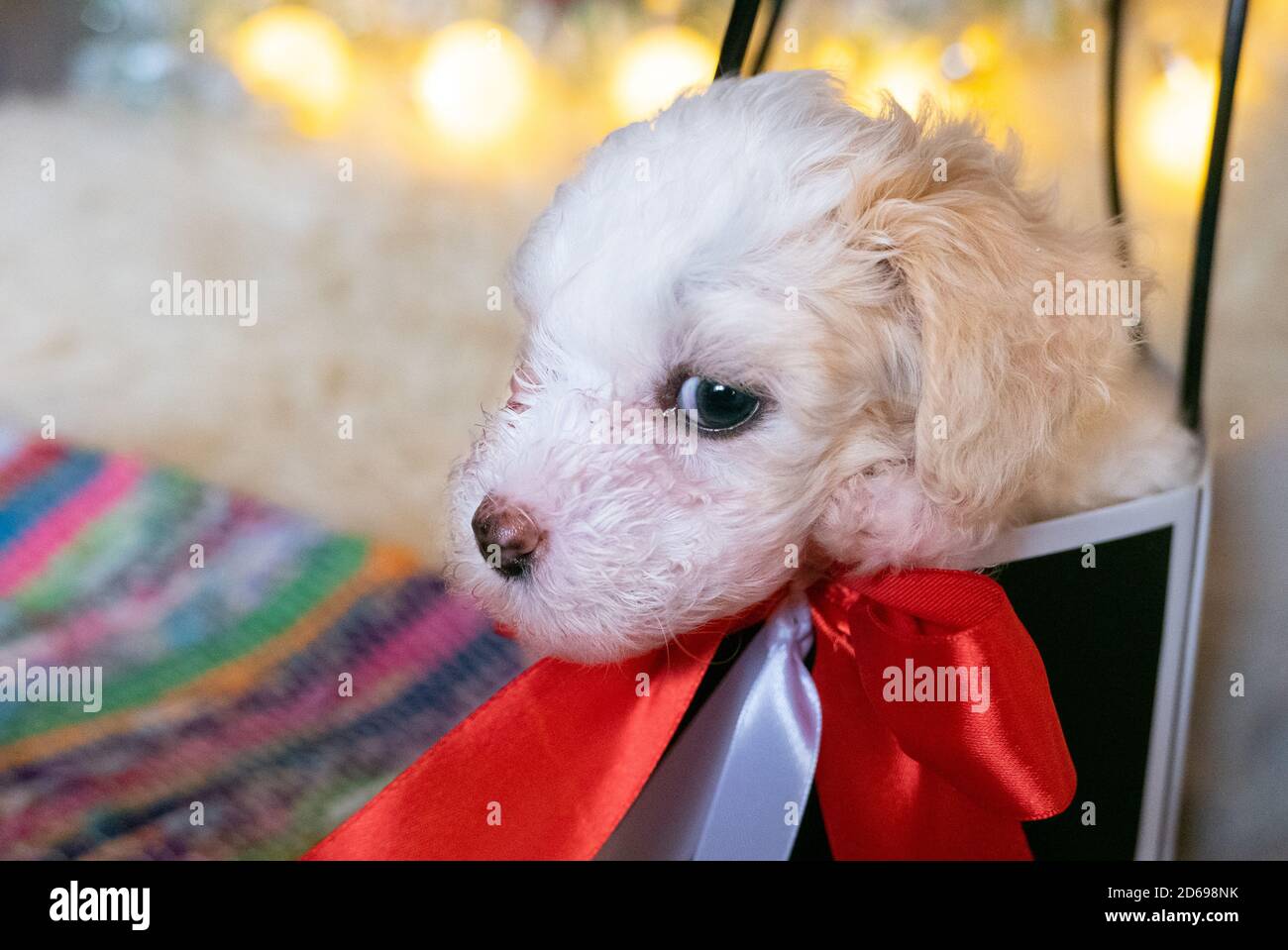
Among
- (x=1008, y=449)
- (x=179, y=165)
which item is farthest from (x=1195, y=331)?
(x=179, y=165)

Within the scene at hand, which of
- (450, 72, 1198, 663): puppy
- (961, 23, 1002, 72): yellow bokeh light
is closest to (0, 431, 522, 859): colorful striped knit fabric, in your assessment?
(450, 72, 1198, 663): puppy

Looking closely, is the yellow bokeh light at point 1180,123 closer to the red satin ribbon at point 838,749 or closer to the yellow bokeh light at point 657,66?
the yellow bokeh light at point 657,66

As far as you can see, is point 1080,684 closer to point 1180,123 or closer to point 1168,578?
point 1168,578

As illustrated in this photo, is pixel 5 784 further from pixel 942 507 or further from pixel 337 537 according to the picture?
pixel 942 507

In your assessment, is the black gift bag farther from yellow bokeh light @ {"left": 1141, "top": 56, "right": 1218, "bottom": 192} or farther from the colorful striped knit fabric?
yellow bokeh light @ {"left": 1141, "top": 56, "right": 1218, "bottom": 192}

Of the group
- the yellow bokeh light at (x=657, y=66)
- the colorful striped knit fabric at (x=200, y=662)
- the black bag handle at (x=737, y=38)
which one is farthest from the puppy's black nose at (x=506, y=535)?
the yellow bokeh light at (x=657, y=66)

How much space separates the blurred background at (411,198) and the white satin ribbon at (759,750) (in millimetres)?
680

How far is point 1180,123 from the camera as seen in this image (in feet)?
5.68

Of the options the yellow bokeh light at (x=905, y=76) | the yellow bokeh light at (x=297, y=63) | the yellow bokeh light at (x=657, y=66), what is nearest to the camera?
the yellow bokeh light at (x=905, y=76)

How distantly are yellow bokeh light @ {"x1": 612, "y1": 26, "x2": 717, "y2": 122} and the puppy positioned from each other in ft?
4.35

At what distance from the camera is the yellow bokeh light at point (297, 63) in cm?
213

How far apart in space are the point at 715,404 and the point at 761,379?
34mm

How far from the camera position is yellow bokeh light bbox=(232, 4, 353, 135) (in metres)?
2.13
